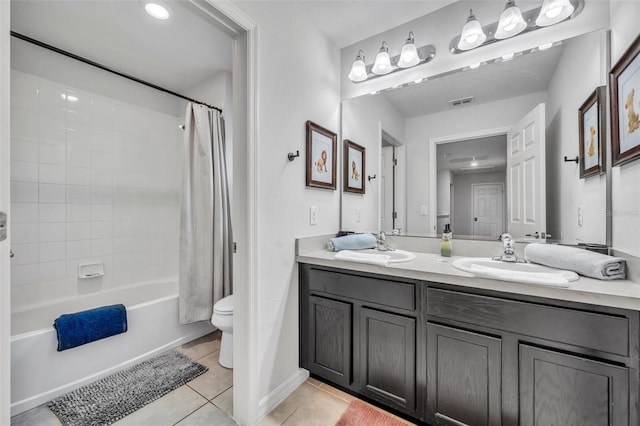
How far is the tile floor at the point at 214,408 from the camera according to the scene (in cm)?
137

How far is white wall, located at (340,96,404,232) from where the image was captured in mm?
2033

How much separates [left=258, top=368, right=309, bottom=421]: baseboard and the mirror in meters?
1.10

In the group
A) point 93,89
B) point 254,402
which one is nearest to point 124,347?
point 254,402

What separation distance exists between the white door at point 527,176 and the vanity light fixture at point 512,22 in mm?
424

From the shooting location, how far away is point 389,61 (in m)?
1.82

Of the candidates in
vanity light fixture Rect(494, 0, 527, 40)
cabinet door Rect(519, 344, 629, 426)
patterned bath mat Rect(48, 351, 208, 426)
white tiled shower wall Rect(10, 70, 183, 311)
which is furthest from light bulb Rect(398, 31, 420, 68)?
patterned bath mat Rect(48, 351, 208, 426)

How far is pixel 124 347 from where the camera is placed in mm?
1832

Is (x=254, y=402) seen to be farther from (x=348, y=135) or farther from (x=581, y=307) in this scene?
(x=348, y=135)

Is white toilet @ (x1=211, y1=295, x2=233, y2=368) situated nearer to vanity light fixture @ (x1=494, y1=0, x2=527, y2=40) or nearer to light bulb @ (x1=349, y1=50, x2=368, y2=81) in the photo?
light bulb @ (x1=349, y1=50, x2=368, y2=81)

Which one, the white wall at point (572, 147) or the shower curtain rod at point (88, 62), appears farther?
the shower curtain rod at point (88, 62)

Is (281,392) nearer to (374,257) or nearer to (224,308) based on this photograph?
(224,308)

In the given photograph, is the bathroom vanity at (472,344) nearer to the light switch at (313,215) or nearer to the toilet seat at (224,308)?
the light switch at (313,215)

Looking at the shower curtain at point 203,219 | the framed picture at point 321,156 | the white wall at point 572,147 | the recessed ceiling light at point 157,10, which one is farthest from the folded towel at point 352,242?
the recessed ceiling light at point 157,10

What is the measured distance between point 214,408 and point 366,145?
6.72 feet
